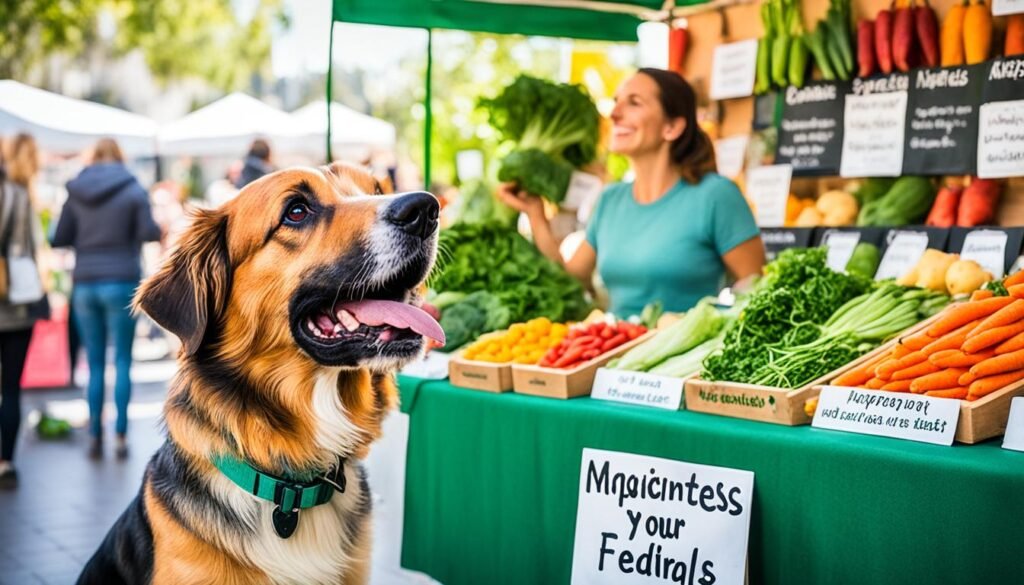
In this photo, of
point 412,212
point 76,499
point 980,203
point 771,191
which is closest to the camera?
point 412,212

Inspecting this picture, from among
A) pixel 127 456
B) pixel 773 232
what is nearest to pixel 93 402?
pixel 127 456

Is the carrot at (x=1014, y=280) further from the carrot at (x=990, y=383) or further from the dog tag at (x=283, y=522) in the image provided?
the dog tag at (x=283, y=522)

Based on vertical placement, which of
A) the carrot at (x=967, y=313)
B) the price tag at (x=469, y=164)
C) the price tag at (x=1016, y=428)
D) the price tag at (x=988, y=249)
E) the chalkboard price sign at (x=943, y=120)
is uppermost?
the chalkboard price sign at (x=943, y=120)

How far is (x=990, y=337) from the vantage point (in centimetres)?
310

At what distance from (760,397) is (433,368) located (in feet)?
5.68

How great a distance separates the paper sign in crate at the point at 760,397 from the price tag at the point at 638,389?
0.18 ft

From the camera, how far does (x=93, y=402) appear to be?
9516 millimetres

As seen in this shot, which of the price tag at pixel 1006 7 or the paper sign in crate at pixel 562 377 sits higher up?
the price tag at pixel 1006 7

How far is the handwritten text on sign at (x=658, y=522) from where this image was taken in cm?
325

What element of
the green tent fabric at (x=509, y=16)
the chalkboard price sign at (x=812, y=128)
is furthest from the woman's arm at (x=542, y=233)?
the chalkboard price sign at (x=812, y=128)

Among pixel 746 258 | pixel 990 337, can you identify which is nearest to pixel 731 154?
pixel 746 258

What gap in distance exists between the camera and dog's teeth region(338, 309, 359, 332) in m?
3.06

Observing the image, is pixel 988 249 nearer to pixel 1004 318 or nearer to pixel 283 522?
pixel 1004 318

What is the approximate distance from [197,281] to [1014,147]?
3.47m
